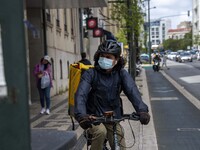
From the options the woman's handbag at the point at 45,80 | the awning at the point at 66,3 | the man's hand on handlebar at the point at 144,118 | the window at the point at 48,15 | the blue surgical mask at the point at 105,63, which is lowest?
the woman's handbag at the point at 45,80

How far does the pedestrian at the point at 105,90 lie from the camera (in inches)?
168

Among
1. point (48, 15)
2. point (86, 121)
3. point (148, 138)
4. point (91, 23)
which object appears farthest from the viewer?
point (91, 23)

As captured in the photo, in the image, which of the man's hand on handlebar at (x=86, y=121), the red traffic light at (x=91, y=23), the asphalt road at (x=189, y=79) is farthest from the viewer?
the red traffic light at (x=91, y=23)

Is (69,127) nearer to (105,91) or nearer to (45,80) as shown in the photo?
(45,80)

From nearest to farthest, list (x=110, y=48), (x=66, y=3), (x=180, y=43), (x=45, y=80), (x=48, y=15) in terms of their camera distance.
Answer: (x=110, y=48) < (x=45, y=80) < (x=66, y=3) < (x=48, y=15) < (x=180, y=43)

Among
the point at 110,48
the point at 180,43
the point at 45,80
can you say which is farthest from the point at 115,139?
the point at 180,43

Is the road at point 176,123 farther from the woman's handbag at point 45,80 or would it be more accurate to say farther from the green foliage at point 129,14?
the green foliage at point 129,14

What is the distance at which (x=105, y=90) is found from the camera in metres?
4.34

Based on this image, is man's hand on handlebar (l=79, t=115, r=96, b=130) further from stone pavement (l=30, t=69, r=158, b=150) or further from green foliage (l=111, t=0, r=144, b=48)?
green foliage (l=111, t=0, r=144, b=48)

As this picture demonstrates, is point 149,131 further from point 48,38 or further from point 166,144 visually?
point 48,38

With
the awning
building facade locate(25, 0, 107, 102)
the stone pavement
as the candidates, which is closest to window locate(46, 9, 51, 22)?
building facade locate(25, 0, 107, 102)

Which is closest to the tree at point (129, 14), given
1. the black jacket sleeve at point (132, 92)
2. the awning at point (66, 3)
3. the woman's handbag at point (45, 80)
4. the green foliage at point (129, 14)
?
the green foliage at point (129, 14)

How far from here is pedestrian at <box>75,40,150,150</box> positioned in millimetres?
4266

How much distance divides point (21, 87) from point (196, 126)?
730 centimetres
